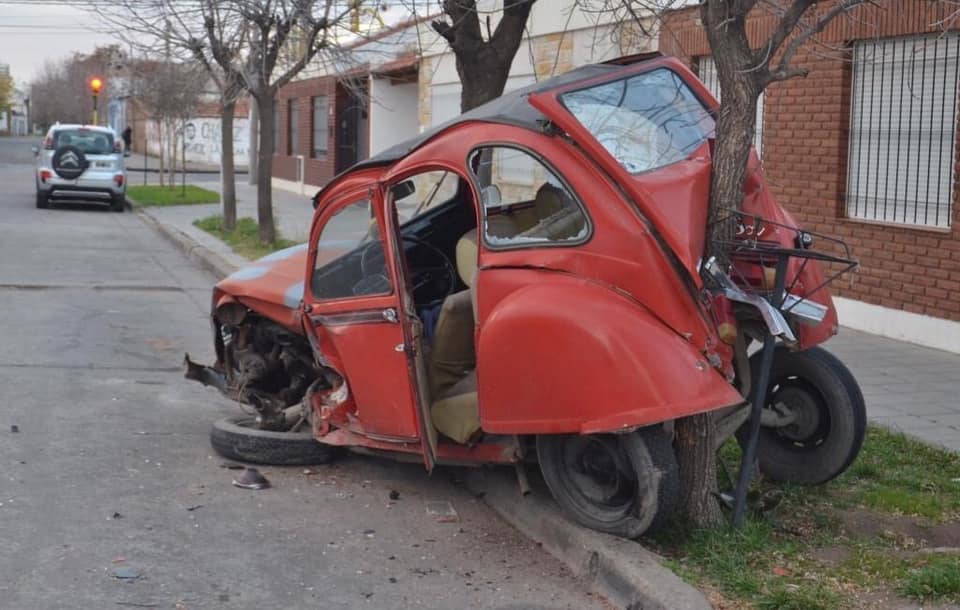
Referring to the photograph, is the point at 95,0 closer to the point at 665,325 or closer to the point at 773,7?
the point at 773,7

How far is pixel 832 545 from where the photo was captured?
5691 mm

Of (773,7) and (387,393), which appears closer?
(387,393)

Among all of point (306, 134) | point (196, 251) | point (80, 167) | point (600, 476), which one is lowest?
point (196, 251)

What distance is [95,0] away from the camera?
19.5 m

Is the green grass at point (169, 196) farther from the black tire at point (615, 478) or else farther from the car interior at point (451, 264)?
the black tire at point (615, 478)

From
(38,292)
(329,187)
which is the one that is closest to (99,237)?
(38,292)

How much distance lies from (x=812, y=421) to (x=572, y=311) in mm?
1827

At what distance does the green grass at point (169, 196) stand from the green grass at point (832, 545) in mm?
25398

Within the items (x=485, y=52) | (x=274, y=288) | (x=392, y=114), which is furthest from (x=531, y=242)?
(x=392, y=114)

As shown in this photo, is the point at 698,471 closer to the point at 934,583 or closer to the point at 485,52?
the point at 934,583

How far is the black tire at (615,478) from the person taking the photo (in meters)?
5.47

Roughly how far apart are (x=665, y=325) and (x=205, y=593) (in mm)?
2309

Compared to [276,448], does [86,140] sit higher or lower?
higher

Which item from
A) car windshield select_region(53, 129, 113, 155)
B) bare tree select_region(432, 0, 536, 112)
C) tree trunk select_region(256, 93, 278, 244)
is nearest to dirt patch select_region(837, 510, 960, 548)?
bare tree select_region(432, 0, 536, 112)
